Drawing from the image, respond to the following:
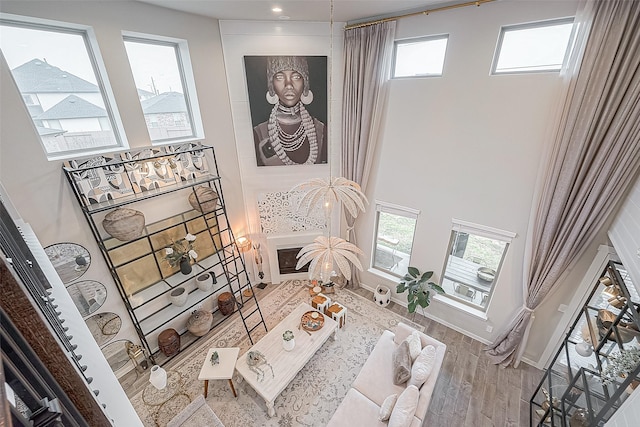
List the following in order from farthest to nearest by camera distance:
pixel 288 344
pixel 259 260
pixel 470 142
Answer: pixel 259 260 → pixel 288 344 → pixel 470 142

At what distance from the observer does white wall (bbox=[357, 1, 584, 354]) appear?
11.3 feet

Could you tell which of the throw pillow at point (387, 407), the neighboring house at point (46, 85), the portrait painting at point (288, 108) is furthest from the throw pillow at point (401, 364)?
the neighboring house at point (46, 85)

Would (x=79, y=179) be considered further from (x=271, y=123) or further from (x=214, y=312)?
(x=214, y=312)

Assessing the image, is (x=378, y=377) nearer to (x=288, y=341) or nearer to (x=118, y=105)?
(x=288, y=341)

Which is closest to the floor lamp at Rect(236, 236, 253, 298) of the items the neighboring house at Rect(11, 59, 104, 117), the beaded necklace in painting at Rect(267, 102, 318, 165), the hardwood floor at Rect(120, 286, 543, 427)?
the hardwood floor at Rect(120, 286, 543, 427)

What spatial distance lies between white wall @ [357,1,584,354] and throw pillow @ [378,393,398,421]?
97.1 inches

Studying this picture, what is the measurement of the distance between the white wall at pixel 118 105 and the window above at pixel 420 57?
10.1ft

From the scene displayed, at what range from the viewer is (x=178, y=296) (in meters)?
4.38

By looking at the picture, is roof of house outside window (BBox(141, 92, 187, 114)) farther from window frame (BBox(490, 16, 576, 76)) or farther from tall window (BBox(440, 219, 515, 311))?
tall window (BBox(440, 219, 515, 311))

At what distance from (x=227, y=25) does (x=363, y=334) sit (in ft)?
19.8

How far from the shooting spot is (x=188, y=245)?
449 cm

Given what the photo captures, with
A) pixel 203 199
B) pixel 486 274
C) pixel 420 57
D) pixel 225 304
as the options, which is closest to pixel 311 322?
pixel 225 304

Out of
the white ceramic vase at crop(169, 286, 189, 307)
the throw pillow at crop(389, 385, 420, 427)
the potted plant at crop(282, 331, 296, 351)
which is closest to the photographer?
the throw pillow at crop(389, 385, 420, 427)

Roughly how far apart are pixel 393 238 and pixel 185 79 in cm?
489
